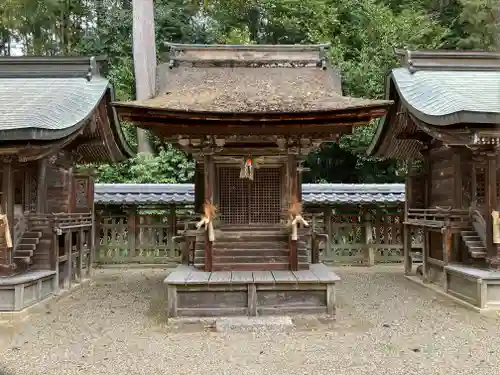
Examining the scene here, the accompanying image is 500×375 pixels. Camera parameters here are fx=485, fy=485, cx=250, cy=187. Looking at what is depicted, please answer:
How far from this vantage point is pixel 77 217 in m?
11.4

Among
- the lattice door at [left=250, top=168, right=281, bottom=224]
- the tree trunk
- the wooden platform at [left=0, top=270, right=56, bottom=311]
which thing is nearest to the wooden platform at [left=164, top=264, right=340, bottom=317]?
the lattice door at [left=250, top=168, right=281, bottom=224]

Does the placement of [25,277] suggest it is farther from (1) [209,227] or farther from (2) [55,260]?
(1) [209,227]

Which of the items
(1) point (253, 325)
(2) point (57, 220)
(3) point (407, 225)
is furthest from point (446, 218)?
(2) point (57, 220)

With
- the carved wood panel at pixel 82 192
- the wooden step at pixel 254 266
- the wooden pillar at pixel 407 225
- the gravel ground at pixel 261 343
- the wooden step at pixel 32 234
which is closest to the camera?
the gravel ground at pixel 261 343

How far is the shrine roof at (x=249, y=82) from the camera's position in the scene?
27.0 ft

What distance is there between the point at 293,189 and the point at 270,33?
1727 cm

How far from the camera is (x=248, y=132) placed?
8680 mm

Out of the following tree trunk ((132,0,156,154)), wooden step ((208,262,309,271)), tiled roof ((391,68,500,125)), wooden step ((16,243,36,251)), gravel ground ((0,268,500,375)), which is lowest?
gravel ground ((0,268,500,375))

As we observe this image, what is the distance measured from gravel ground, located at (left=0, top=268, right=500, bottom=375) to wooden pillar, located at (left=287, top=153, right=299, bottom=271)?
120 cm

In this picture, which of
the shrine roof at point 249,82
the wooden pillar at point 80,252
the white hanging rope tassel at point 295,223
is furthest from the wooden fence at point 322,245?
the white hanging rope tassel at point 295,223

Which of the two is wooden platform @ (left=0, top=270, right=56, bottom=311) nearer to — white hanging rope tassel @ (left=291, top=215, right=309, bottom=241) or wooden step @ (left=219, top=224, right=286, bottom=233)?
wooden step @ (left=219, top=224, right=286, bottom=233)

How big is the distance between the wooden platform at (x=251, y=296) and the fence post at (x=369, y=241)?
7.30m

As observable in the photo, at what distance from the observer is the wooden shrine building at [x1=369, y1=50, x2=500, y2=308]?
866 centimetres

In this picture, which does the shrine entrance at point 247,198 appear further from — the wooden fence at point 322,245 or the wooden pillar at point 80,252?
the wooden fence at point 322,245
